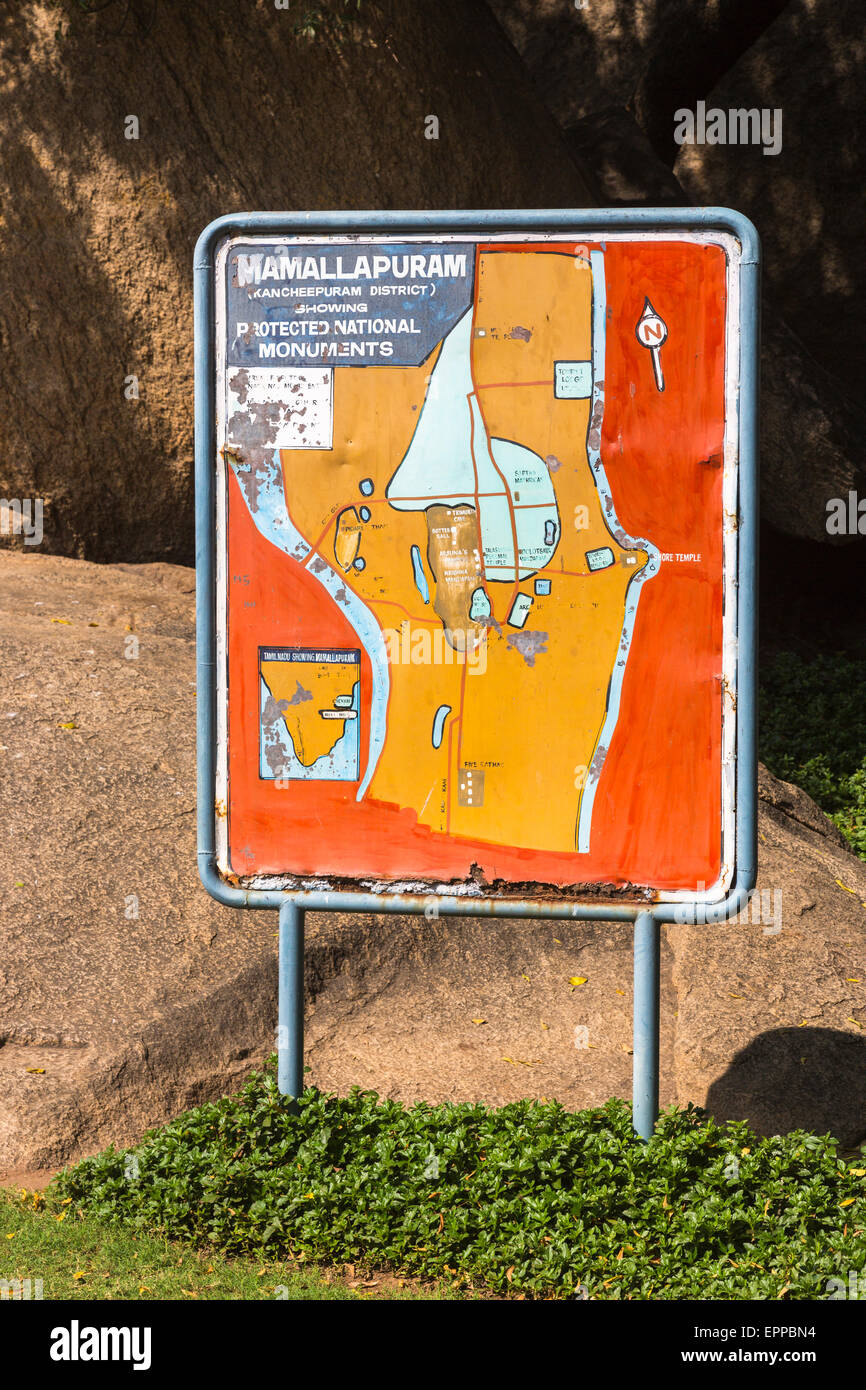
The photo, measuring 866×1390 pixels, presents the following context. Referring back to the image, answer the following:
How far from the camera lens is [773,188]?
35.2 feet

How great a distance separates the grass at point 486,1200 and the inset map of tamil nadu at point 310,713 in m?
1.03

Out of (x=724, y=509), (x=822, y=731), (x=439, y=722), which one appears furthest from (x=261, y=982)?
(x=822, y=731)

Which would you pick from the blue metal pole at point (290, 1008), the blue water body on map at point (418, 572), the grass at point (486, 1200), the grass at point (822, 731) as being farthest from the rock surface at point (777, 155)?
the blue metal pole at point (290, 1008)

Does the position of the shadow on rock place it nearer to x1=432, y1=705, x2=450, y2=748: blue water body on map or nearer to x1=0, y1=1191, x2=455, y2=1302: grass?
x1=0, y1=1191, x2=455, y2=1302: grass

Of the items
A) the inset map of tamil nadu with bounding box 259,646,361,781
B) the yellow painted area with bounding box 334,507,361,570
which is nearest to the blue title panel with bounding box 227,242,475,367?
the yellow painted area with bounding box 334,507,361,570

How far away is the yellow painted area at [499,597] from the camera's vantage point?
3342 millimetres

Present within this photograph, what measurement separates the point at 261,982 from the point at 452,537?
2.03 meters

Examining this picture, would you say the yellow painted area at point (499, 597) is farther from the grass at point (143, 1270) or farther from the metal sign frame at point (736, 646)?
the grass at point (143, 1270)

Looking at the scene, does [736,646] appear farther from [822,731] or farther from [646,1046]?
[822,731]

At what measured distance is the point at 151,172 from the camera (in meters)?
7.56

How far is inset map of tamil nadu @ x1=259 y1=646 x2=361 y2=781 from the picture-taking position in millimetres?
3473

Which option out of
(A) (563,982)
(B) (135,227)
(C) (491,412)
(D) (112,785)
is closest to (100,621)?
(D) (112,785)

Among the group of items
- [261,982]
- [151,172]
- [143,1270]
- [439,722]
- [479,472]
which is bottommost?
[143,1270]

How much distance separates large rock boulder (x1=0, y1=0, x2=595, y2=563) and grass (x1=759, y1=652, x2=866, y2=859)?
4311 mm
